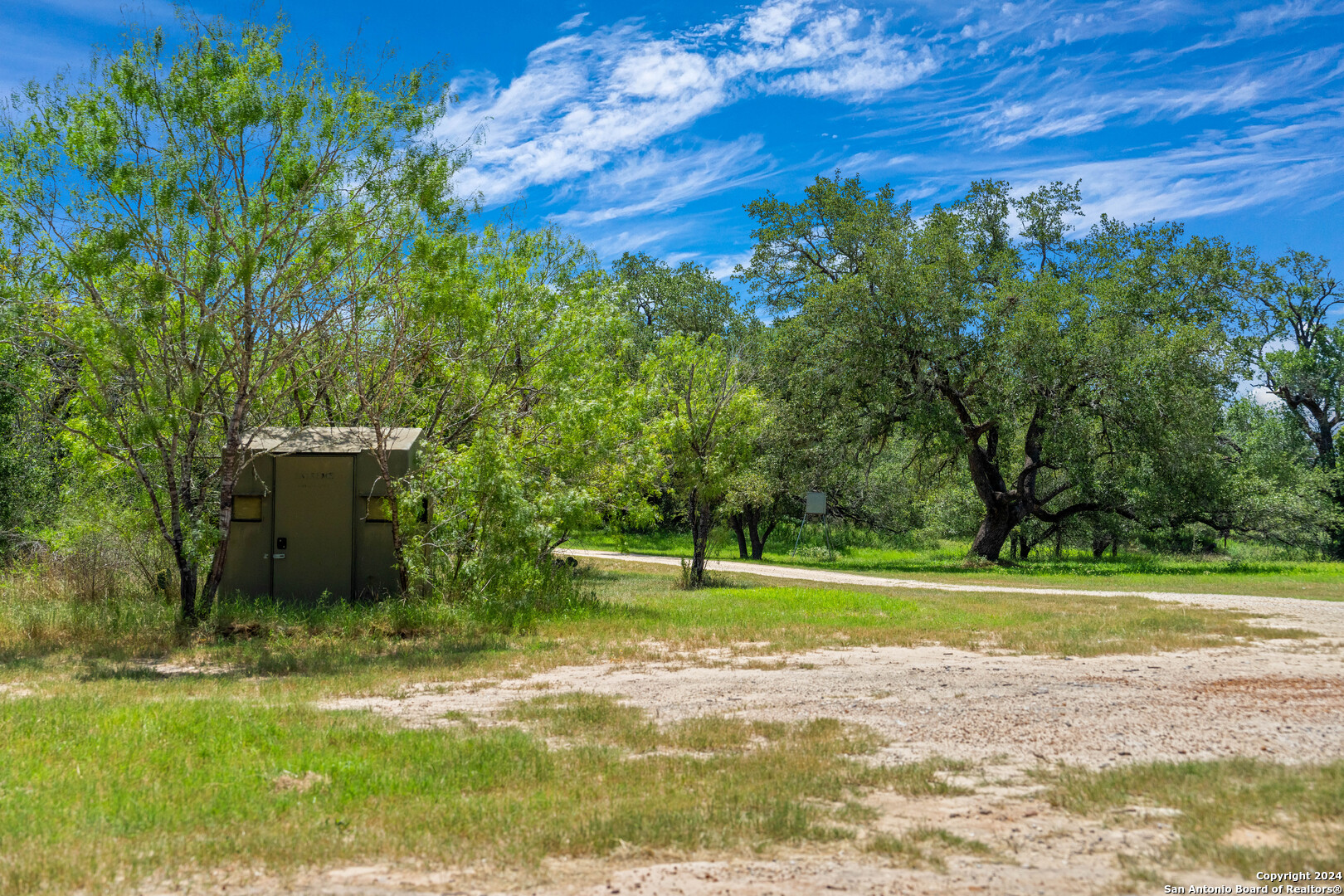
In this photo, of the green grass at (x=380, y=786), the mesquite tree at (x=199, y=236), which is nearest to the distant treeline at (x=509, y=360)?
the mesquite tree at (x=199, y=236)

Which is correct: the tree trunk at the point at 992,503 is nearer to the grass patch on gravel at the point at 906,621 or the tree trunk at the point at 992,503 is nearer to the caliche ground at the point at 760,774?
the grass patch on gravel at the point at 906,621

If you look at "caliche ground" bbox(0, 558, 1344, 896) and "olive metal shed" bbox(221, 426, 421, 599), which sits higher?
"olive metal shed" bbox(221, 426, 421, 599)

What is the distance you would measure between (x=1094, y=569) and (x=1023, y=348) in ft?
25.9

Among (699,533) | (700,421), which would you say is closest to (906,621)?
(699,533)

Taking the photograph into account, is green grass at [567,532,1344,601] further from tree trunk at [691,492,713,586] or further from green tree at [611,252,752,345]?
green tree at [611,252,752,345]

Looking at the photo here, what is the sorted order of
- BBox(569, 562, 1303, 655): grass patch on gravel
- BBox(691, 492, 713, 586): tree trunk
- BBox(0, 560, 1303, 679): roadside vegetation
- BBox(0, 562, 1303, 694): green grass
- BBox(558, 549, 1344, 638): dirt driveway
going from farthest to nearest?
1. BBox(691, 492, 713, 586): tree trunk
2. BBox(558, 549, 1344, 638): dirt driveway
3. BBox(569, 562, 1303, 655): grass patch on gravel
4. BBox(0, 560, 1303, 679): roadside vegetation
5. BBox(0, 562, 1303, 694): green grass

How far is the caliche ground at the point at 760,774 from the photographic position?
3939 mm

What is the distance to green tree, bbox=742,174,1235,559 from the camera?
2580 centimetres

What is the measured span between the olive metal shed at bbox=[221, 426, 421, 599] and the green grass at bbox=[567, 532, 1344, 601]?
377 cm

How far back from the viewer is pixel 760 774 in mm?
5391

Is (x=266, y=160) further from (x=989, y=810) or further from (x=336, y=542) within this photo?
(x=989, y=810)

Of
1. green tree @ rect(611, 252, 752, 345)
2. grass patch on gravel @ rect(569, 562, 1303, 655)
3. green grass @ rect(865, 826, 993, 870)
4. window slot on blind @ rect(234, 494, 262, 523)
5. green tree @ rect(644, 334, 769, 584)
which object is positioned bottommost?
grass patch on gravel @ rect(569, 562, 1303, 655)

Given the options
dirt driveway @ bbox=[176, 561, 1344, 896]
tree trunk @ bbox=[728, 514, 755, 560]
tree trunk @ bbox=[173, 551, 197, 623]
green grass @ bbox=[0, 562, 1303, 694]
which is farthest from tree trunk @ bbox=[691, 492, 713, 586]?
tree trunk @ bbox=[728, 514, 755, 560]

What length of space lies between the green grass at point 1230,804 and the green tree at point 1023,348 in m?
22.3
